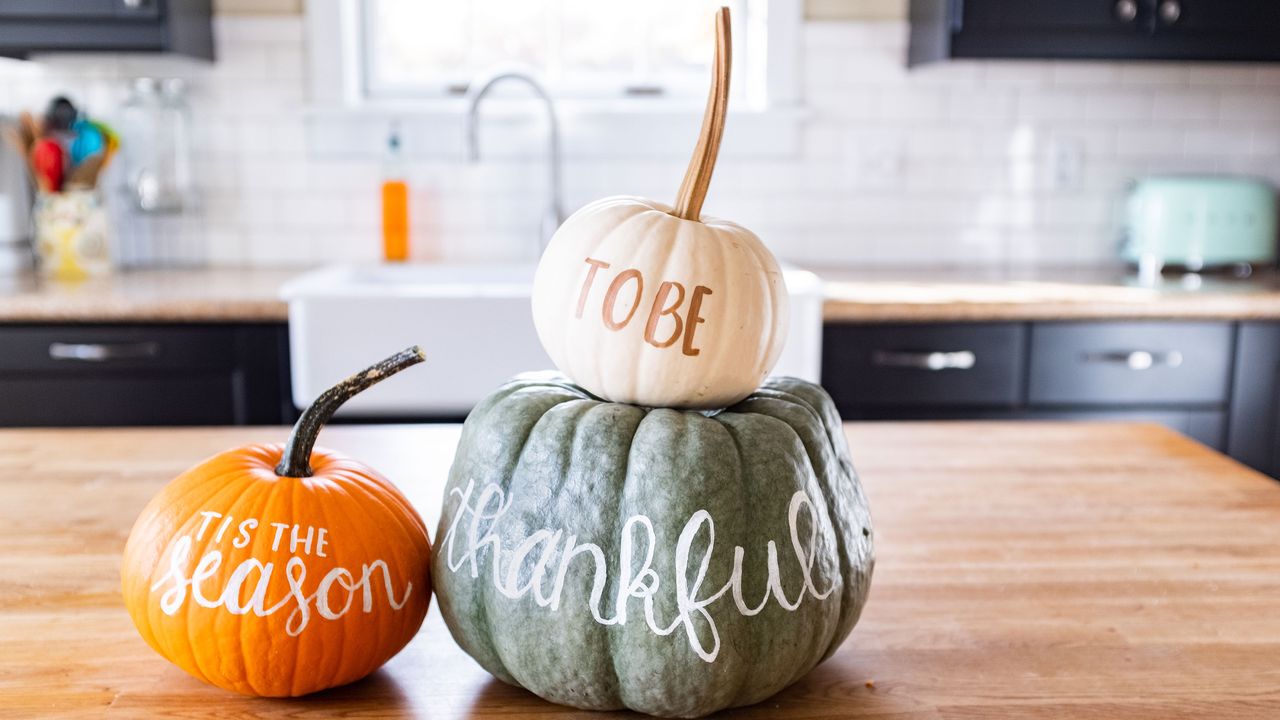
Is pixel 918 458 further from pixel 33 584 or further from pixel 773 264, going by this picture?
pixel 33 584

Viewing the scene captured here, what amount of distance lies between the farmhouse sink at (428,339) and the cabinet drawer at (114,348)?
168 mm

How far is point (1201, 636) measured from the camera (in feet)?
2.51

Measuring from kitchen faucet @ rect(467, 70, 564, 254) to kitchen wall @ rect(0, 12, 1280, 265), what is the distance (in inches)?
4.3

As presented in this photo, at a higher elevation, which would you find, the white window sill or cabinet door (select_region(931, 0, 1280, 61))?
cabinet door (select_region(931, 0, 1280, 61))

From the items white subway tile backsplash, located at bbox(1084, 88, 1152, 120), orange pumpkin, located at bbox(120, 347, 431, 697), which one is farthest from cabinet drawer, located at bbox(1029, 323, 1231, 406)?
orange pumpkin, located at bbox(120, 347, 431, 697)

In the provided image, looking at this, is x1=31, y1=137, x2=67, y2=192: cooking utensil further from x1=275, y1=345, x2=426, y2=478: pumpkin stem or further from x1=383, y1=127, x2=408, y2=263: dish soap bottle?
x1=275, y1=345, x2=426, y2=478: pumpkin stem

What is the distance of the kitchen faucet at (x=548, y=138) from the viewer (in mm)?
2623

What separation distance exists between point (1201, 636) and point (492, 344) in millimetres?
1668

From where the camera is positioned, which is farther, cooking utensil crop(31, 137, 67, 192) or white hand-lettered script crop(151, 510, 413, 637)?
cooking utensil crop(31, 137, 67, 192)

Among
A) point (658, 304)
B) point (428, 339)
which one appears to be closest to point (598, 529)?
point (658, 304)

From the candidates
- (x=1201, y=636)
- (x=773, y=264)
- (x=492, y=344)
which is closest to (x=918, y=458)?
(x=1201, y=636)

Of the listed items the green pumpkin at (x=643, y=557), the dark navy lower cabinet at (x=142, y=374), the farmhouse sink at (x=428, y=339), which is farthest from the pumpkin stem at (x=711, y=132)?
the dark navy lower cabinet at (x=142, y=374)

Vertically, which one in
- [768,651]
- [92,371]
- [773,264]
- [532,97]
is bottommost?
[92,371]

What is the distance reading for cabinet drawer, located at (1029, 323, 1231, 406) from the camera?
2361 mm
